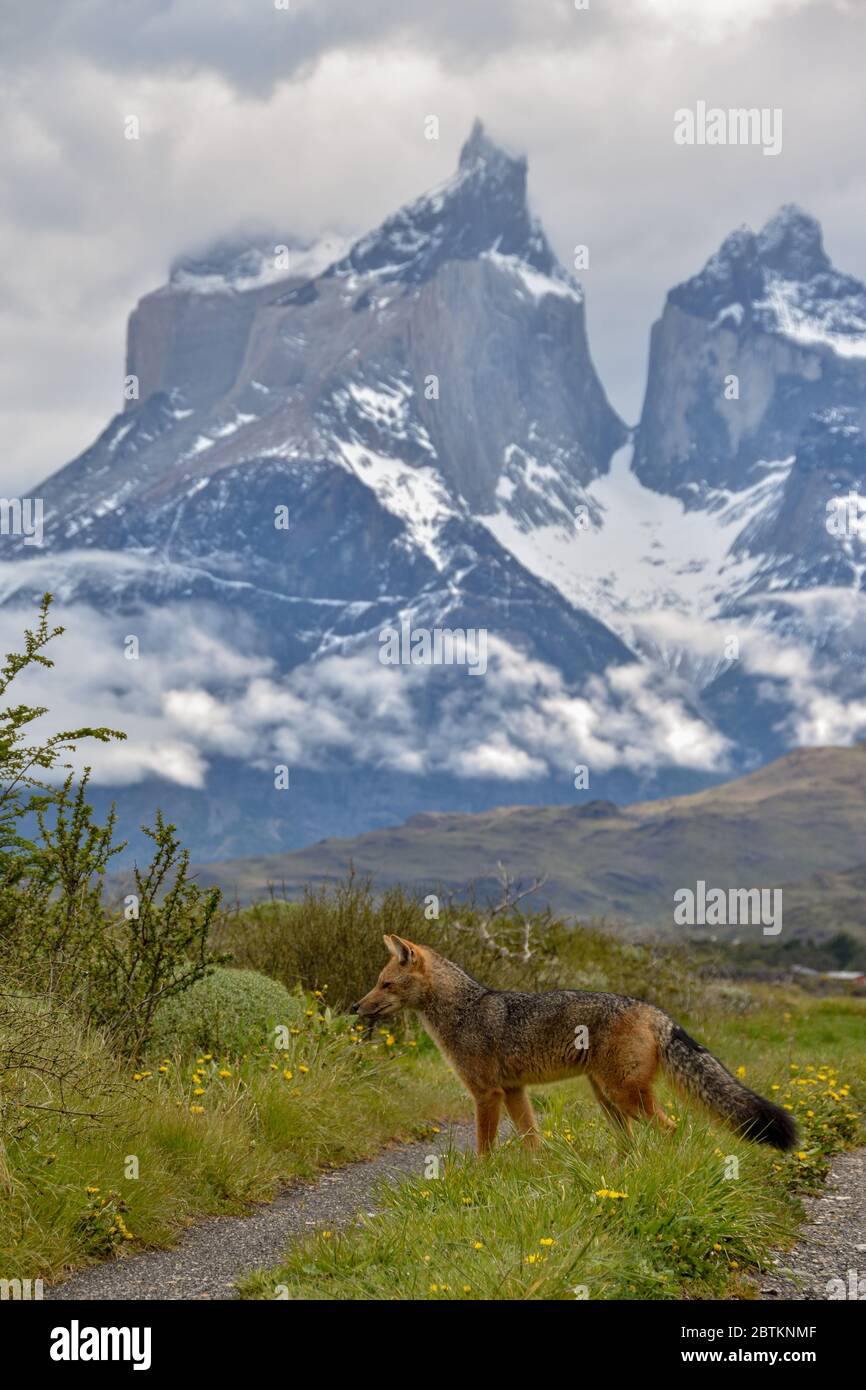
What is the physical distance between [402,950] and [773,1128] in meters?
3.23

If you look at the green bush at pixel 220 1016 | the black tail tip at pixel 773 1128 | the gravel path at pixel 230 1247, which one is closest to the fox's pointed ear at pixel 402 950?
the gravel path at pixel 230 1247

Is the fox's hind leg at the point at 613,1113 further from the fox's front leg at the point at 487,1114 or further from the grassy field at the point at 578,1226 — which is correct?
the fox's front leg at the point at 487,1114

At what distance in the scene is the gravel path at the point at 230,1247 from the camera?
26.1 ft

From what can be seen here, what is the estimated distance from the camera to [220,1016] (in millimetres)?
12867

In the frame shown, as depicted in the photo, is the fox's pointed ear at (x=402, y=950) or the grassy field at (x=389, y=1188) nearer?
the grassy field at (x=389, y=1188)

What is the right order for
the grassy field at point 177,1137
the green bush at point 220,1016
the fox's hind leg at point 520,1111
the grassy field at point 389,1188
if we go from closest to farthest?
1. the grassy field at point 389,1188
2. the grassy field at point 177,1137
3. the fox's hind leg at point 520,1111
4. the green bush at point 220,1016

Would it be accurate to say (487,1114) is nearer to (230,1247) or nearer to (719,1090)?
(719,1090)

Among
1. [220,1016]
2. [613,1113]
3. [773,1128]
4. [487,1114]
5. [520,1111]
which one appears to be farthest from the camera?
[220,1016]

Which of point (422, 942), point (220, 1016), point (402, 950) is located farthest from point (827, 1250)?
point (422, 942)

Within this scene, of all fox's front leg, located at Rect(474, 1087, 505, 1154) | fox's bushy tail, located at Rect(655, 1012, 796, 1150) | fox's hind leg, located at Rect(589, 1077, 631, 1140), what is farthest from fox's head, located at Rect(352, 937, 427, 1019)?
fox's bushy tail, located at Rect(655, 1012, 796, 1150)

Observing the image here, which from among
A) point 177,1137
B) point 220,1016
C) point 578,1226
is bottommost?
point 578,1226
